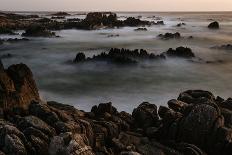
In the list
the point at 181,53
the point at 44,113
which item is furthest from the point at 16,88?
the point at 181,53

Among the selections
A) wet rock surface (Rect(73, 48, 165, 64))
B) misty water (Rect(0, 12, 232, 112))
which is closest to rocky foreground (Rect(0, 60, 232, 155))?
misty water (Rect(0, 12, 232, 112))

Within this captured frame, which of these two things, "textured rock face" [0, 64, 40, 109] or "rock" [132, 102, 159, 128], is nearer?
"textured rock face" [0, 64, 40, 109]

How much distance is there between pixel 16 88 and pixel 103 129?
363 cm

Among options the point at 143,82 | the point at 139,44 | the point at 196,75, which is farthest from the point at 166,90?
the point at 139,44

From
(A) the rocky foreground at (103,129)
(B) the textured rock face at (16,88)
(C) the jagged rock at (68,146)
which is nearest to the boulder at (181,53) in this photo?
(A) the rocky foreground at (103,129)

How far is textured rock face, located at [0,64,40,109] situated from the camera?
12.1 metres

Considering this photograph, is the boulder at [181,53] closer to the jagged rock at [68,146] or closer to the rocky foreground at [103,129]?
the rocky foreground at [103,129]

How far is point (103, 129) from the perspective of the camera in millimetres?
11023

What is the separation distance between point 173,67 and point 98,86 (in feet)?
26.5

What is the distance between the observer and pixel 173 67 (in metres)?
28.4

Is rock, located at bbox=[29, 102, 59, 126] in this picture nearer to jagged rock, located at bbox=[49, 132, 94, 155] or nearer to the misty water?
jagged rock, located at bbox=[49, 132, 94, 155]

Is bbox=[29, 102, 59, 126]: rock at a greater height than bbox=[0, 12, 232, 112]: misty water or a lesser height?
greater

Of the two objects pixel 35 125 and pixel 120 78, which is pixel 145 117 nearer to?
pixel 35 125

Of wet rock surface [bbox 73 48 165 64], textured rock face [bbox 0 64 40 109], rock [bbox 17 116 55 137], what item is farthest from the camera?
wet rock surface [bbox 73 48 165 64]
